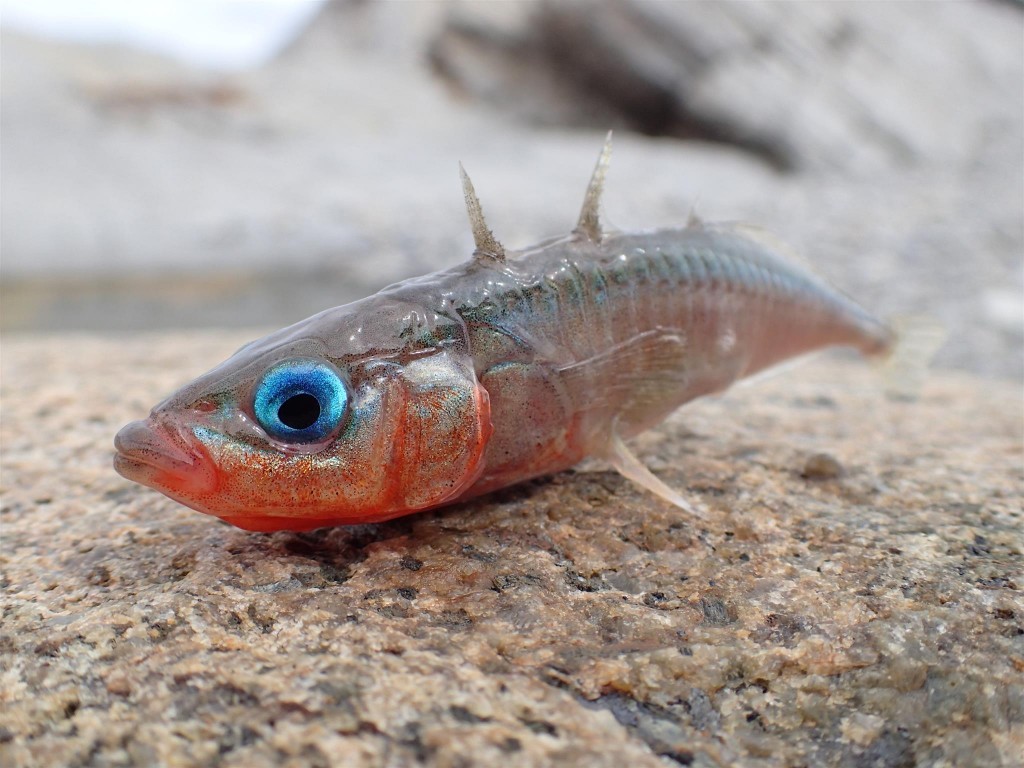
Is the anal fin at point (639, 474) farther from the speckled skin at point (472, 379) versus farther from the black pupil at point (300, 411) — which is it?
the black pupil at point (300, 411)

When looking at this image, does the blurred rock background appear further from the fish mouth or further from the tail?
the fish mouth

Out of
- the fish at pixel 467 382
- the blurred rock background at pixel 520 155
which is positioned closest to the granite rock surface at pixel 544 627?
the fish at pixel 467 382

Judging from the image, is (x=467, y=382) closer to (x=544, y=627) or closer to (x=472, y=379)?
(x=472, y=379)

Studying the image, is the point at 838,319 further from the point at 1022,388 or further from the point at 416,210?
the point at 416,210

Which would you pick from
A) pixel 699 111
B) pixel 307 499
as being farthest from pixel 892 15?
pixel 307 499

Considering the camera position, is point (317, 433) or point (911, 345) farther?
point (911, 345)

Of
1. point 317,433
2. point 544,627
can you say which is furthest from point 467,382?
point 544,627

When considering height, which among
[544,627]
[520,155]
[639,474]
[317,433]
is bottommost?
[544,627]
